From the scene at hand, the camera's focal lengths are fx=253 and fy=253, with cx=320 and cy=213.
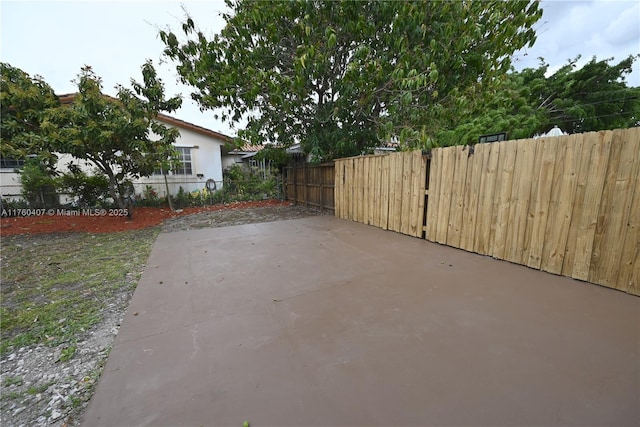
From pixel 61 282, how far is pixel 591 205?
261 inches

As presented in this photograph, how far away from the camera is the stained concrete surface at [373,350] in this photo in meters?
1.46

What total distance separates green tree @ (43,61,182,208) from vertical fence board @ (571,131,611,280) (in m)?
8.60

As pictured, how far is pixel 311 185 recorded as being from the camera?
9391mm

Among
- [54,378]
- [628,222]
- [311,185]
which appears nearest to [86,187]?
[311,185]

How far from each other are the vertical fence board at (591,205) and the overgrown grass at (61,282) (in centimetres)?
516

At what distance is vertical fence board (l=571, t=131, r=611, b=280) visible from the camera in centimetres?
273

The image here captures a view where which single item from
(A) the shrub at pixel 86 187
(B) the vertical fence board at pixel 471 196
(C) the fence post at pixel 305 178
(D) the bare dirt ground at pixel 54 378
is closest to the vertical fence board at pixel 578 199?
(B) the vertical fence board at pixel 471 196

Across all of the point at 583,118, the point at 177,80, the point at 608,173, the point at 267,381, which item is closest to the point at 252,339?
the point at 267,381

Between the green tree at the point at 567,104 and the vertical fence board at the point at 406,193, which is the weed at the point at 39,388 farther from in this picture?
the green tree at the point at 567,104

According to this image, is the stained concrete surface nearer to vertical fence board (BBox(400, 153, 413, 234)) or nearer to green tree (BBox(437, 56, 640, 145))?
vertical fence board (BBox(400, 153, 413, 234))

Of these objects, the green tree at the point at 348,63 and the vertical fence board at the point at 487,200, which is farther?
the green tree at the point at 348,63

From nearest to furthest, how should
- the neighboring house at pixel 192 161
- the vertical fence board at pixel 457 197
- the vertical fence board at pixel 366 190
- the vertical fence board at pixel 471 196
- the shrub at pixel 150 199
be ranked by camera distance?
1. the vertical fence board at pixel 471 196
2. the vertical fence board at pixel 457 197
3. the vertical fence board at pixel 366 190
4. the shrub at pixel 150 199
5. the neighboring house at pixel 192 161

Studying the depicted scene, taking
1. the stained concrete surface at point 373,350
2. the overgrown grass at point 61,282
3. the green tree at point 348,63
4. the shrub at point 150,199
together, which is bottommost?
the overgrown grass at point 61,282

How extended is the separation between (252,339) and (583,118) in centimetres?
1615
